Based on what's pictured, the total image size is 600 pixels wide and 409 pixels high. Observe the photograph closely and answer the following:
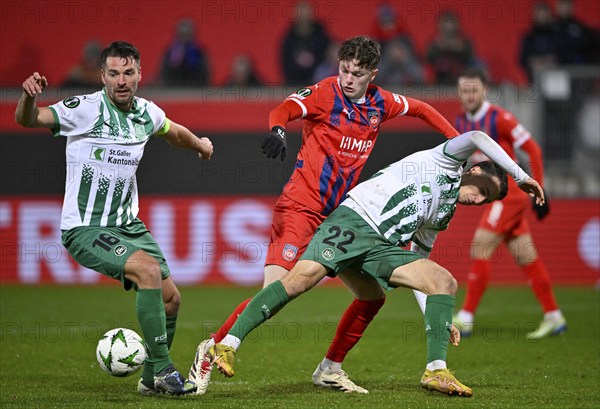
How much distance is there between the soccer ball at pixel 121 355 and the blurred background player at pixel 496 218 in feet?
14.2

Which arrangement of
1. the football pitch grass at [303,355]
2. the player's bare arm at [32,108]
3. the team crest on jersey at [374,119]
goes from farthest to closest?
the team crest on jersey at [374,119] → the football pitch grass at [303,355] → the player's bare arm at [32,108]

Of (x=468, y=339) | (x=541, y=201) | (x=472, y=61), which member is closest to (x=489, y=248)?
(x=468, y=339)

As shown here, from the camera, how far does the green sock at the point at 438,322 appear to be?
591 cm

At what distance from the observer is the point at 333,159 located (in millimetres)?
6688

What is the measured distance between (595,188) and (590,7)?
5.03 metres

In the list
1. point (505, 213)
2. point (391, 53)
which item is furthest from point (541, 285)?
point (391, 53)

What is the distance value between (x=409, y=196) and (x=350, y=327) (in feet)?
3.72

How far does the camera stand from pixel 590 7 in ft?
56.7

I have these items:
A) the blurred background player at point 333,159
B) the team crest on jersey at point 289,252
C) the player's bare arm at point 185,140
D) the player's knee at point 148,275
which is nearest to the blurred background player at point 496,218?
the blurred background player at point 333,159

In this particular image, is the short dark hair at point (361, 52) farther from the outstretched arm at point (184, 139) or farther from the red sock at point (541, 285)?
the red sock at point (541, 285)

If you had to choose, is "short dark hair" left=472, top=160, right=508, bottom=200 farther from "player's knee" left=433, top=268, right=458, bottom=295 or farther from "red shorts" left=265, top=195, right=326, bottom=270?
"red shorts" left=265, top=195, right=326, bottom=270

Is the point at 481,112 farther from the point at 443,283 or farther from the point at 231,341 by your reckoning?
the point at 231,341

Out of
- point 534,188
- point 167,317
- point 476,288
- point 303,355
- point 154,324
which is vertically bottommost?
point 303,355

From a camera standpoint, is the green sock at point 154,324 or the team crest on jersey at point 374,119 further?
the team crest on jersey at point 374,119
